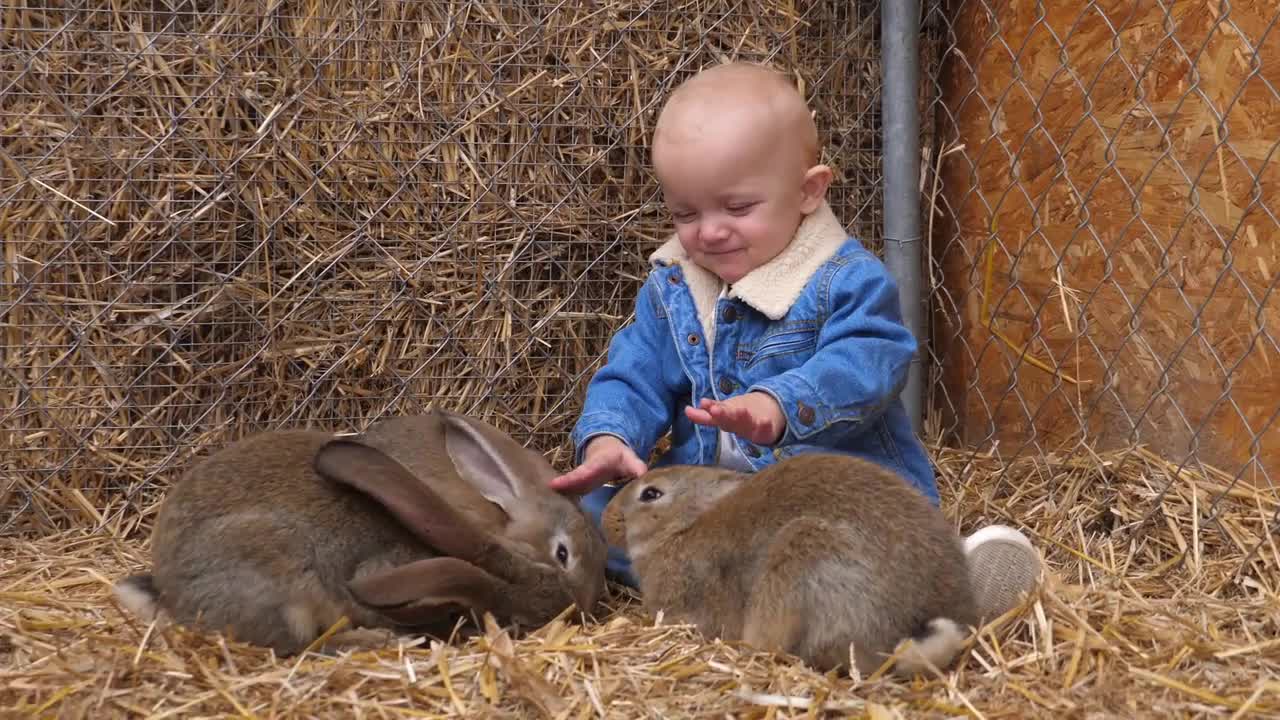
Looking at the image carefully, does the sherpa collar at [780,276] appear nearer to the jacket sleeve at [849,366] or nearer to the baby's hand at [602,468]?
the jacket sleeve at [849,366]

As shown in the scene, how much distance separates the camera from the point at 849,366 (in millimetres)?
3025

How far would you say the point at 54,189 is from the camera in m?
3.56

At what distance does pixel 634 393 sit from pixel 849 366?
27.9 inches

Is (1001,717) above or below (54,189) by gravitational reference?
below

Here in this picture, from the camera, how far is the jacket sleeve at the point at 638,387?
3.34 metres

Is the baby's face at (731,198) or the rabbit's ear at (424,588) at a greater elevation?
the baby's face at (731,198)

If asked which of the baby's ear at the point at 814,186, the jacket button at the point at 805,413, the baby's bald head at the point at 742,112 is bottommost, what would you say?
the jacket button at the point at 805,413

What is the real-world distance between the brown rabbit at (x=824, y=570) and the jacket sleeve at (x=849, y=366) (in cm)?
32

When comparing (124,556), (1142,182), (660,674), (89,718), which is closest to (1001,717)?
(660,674)

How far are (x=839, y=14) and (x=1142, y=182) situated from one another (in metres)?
1.24

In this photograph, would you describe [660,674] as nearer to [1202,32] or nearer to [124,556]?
[124,556]

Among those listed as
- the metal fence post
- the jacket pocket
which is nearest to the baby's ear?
the jacket pocket

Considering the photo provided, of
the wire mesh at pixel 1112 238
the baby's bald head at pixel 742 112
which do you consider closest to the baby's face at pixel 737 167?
the baby's bald head at pixel 742 112

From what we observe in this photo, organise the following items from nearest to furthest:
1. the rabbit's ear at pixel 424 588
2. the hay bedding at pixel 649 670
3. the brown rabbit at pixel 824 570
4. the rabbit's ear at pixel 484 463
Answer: the hay bedding at pixel 649 670, the brown rabbit at pixel 824 570, the rabbit's ear at pixel 424 588, the rabbit's ear at pixel 484 463
